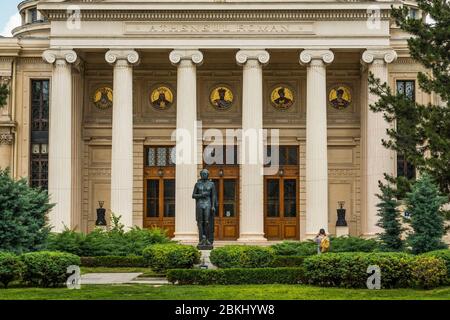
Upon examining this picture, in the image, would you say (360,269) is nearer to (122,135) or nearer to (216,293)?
(216,293)

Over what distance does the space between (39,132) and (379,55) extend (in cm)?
1859

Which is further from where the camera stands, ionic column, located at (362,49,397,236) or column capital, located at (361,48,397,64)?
column capital, located at (361,48,397,64)

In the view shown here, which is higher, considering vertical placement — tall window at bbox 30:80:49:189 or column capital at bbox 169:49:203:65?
column capital at bbox 169:49:203:65

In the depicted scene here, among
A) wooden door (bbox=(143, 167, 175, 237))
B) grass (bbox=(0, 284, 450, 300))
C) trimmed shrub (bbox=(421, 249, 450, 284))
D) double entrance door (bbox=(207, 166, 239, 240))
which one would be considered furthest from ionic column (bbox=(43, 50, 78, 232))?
trimmed shrub (bbox=(421, 249, 450, 284))

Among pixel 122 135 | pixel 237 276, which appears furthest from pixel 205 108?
pixel 237 276

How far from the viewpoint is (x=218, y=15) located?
44.6 meters

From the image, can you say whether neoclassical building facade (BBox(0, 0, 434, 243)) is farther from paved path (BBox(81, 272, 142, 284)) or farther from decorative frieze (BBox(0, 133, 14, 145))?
paved path (BBox(81, 272, 142, 284))

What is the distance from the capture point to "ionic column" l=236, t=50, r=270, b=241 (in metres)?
43.6

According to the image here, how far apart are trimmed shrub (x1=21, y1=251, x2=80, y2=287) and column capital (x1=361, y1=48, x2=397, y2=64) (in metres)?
23.9

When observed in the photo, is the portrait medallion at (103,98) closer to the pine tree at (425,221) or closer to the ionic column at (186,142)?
the ionic column at (186,142)

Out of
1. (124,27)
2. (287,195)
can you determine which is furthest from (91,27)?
(287,195)

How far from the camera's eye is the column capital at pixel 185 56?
44312 millimetres

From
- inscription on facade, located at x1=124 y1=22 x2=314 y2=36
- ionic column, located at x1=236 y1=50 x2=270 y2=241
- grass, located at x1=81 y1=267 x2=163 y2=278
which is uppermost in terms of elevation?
inscription on facade, located at x1=124 y1=22 x2=314 y2=36
